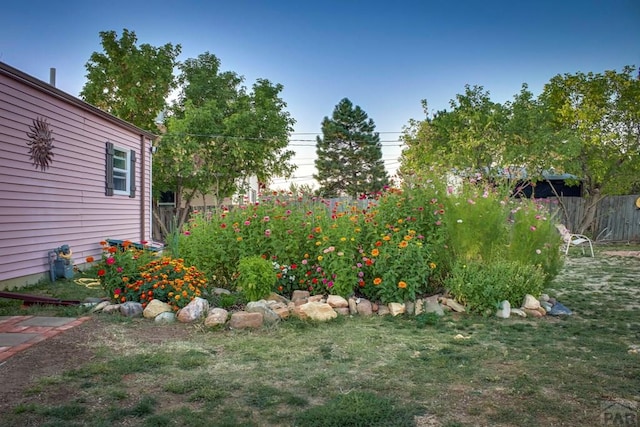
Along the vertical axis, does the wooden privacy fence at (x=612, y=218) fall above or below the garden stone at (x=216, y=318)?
above

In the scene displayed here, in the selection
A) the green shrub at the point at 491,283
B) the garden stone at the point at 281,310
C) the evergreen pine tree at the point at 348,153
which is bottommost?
the garden stone at the point at 281,310

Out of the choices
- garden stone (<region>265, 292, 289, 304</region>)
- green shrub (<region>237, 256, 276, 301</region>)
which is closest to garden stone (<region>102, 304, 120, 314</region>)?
green shrub (<region>237, 256, 276, 301</region>)

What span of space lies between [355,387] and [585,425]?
111 centimetres

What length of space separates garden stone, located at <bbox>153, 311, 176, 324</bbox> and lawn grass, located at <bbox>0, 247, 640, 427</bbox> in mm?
85

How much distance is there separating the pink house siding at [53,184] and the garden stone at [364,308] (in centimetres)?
434

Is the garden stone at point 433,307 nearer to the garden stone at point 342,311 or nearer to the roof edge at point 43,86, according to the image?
the garden stone at point 342,311

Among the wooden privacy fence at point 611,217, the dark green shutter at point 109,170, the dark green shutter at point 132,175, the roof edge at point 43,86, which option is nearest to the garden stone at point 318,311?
the roof edge at point 43,86

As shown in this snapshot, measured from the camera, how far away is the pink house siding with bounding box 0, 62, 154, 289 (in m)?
5.80

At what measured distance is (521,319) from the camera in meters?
4.35

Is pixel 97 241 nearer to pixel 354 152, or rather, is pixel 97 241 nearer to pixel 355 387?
pixel 355 387

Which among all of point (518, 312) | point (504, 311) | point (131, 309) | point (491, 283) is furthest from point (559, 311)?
point (131, 309)

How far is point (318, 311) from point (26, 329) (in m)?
2.37

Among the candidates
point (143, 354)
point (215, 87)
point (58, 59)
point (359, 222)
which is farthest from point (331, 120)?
point (143, 354)

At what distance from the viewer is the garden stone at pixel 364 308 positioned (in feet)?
14.5
